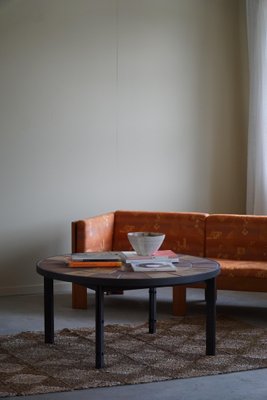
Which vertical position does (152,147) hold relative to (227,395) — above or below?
above

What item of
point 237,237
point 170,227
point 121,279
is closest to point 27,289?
point 170,227

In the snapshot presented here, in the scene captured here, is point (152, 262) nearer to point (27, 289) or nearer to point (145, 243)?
point (145, 243)

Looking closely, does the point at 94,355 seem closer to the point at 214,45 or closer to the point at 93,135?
the point at 93,135

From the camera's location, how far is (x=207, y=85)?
5793 millimetres

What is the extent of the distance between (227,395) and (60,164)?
8.84 ft

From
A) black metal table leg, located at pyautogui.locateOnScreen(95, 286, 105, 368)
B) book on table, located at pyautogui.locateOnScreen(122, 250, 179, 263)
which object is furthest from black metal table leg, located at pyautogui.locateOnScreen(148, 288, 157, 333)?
black metal table leg, located at pyautogui.locateOnScreen(95, 286, 105, 368)

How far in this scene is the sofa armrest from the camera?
15.5ft

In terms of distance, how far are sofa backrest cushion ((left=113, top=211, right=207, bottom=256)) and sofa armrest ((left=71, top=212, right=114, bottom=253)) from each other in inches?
2.9

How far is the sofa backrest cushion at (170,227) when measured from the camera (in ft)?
16.4

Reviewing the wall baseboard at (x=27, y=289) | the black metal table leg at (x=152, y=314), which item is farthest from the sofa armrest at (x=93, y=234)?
the black metal table leg at (x=152, y=314)

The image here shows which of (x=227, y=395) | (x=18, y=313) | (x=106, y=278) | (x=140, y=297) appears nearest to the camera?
(x=227, y=395)

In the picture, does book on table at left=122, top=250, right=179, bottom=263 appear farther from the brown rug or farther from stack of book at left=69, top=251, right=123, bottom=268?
the brown rug

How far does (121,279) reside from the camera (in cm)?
336

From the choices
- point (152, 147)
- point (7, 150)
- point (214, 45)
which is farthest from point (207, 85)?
point (7, 150)
